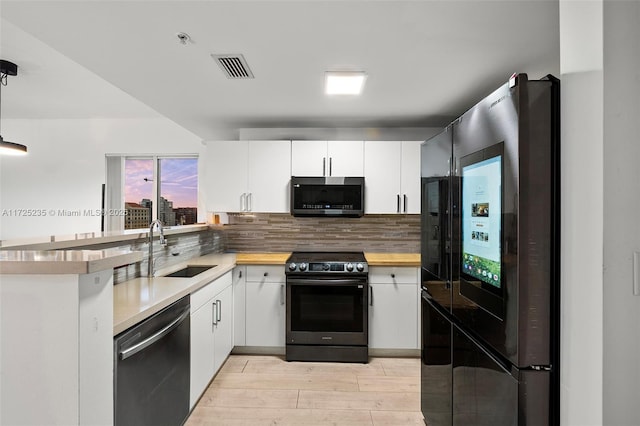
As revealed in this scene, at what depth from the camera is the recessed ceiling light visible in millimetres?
2275

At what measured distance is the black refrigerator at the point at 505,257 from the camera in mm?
1066

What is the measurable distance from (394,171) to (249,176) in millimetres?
1466

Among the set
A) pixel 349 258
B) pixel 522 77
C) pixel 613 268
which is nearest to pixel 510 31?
pixel 522 77

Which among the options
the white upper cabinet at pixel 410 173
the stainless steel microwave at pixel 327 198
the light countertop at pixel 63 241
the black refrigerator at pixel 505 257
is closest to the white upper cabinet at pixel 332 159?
the stainless steel microwave at pixel 327 198

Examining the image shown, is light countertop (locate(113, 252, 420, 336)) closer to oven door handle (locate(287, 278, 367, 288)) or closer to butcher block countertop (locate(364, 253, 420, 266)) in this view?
butcher block countertop (locate(364, 253, 420, 266))

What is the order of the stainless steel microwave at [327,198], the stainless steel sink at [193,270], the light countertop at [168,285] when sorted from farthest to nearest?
the stainless steel microwave at [327,198]
the stainless steel sink at [193,270]
the light countertop at [168,285]

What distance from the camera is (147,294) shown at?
1915 millimetres

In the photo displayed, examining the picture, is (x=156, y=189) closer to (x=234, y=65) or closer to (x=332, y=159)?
(x=332, y=159)

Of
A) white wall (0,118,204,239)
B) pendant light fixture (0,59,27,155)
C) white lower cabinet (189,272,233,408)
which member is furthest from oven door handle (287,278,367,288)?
pendant light fixture (0,59,27,155)

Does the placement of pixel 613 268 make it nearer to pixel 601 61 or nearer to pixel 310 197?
pixel 601 61

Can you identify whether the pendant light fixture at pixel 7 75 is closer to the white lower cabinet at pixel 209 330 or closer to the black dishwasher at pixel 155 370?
the white lower cabinet at pixel 209 330

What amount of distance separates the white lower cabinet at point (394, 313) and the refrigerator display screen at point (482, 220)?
1.75 m

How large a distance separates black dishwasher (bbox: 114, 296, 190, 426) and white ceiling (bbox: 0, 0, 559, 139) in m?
1.45

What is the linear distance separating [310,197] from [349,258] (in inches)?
28.4
